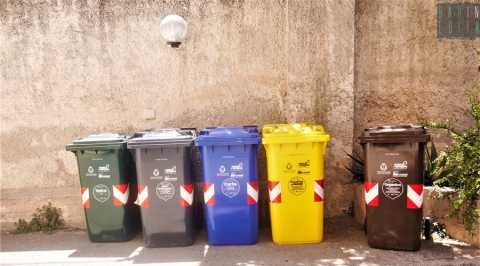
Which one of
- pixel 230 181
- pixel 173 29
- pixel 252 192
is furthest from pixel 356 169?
pixel 173 29

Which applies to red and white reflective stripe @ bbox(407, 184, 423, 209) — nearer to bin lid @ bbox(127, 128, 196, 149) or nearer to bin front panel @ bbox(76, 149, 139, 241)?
bin lid @ bbox(127, 128, 196, 149)

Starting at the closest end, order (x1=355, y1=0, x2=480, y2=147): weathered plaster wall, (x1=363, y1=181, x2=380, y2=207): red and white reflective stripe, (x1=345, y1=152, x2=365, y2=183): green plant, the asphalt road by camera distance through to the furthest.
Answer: the asphalt road, (x1=363, y1=181, x2=380, y2=207): red and white reflective stripe, (x1=345, y1=152, x2=365, y2=183): green plant, (x1=355, y1=0, x2=480, y2=147): weathered plaster wall

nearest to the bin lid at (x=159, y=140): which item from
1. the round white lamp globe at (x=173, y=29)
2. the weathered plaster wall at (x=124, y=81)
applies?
the weathered plaster wall at (x=124, y=81)

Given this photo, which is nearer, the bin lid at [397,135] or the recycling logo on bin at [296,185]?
the bin lid at [397,135]

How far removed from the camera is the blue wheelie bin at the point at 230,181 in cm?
479

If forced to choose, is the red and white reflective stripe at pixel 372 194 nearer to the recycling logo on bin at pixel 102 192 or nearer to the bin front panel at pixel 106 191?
the bin front panel at pixel 106 191

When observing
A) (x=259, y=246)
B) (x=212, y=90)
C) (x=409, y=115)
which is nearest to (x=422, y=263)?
(x=259, y=246)

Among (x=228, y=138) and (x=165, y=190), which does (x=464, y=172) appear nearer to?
(x=228, y=138)

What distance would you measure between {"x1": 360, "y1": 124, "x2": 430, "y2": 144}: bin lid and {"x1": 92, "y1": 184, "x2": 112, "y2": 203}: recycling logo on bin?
9.42 feet

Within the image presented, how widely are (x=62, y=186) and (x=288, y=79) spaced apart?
3.22 meters

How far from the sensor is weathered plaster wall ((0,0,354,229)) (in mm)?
5684

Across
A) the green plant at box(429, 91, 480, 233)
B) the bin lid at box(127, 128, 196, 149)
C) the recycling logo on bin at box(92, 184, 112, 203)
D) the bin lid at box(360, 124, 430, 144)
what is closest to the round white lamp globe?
the bin lid at box(127, 128, 196, 149)

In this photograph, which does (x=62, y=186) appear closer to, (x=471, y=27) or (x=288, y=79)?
(x=288, y=79)

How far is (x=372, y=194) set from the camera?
4.59m
